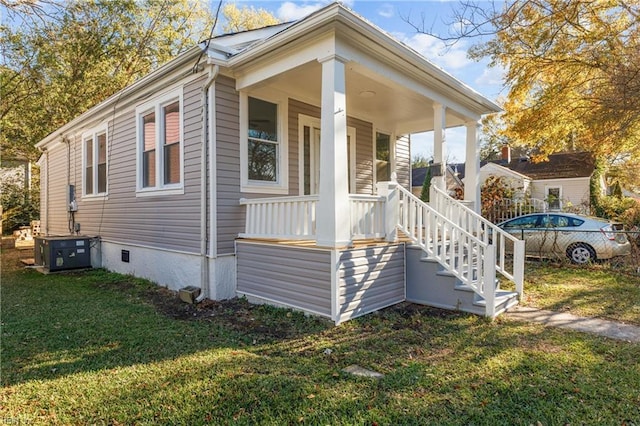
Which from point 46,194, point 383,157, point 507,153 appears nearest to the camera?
point 383,157

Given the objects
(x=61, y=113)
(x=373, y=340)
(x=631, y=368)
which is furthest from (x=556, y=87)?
(x=61, y=113)

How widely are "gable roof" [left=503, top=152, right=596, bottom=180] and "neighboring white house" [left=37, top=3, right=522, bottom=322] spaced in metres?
16.2

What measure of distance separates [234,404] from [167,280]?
467 cm

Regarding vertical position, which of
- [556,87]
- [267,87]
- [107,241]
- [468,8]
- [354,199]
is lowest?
[107,241]

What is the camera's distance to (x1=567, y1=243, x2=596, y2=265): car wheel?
340 inches

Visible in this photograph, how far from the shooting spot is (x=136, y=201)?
7.80 metres

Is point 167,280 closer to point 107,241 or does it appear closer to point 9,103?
point 107,241

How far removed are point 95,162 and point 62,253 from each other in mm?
2408

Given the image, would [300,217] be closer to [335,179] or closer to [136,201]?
[335,179]

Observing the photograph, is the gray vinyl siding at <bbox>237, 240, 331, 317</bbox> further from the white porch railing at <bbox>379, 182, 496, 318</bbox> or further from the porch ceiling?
the porch ceiling

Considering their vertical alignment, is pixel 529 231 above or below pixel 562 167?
below

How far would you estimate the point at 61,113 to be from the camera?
606 inches

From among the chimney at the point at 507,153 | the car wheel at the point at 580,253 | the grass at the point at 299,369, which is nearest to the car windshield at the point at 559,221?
the car wheel at the point at 580,253

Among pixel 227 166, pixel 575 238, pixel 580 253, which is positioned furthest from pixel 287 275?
pixel 580 253
